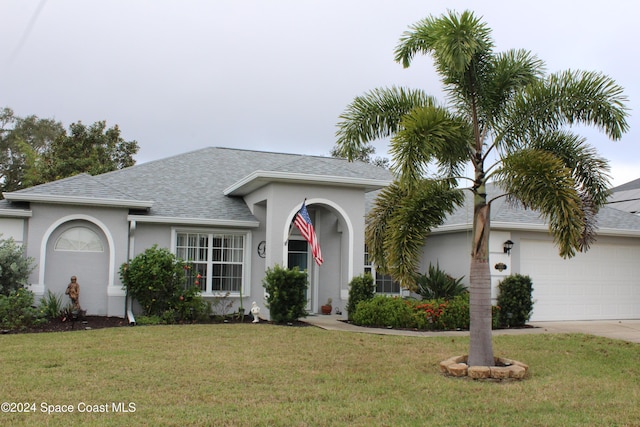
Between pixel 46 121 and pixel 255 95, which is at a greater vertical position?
pixel 46 121

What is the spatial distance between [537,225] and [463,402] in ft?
32.4

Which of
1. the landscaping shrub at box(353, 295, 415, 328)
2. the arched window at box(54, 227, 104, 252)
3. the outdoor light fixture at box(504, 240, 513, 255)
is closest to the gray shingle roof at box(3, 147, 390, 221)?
the arched window at box(54, 227, 104, 252)

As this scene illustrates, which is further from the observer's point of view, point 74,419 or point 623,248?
point 623,248

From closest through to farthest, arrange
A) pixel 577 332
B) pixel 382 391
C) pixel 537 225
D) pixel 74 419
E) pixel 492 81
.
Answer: pixel 74 419 < pixel 382 391 < pixel 492 81 < pixel 577 332 < pixel 537 225

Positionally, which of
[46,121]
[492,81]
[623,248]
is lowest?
[623,248]

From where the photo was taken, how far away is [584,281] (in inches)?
665

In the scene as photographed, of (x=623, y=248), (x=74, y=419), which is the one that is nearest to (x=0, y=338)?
(x=74, y=419)

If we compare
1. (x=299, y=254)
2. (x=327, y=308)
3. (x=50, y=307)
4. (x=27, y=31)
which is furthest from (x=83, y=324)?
(x=27, y=31)

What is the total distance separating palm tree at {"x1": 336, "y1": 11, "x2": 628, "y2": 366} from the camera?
8344 mm

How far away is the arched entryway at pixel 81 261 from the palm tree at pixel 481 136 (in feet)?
25.8

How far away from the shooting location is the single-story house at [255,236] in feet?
47.5

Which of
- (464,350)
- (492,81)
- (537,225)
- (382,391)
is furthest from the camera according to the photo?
(537,225)

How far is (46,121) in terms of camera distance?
42562mm

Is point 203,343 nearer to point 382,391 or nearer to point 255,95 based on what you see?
point 382,391
